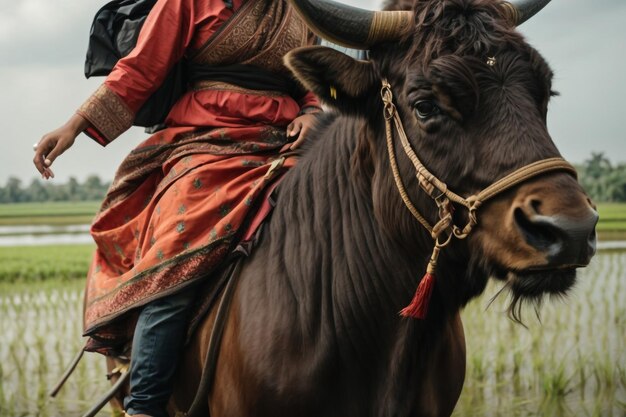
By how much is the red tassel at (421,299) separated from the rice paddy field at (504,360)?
6.59ft

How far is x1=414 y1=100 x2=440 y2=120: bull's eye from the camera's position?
2044 millimetres

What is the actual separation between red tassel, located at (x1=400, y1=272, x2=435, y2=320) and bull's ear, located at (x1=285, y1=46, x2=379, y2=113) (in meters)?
0.58

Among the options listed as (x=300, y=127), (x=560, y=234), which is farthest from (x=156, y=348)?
(x=560, y=234)

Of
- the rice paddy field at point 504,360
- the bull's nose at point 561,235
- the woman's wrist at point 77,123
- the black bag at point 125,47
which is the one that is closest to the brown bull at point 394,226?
the bull's nose at point 561,235

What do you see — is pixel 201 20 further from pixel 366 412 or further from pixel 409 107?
pixel 366 412

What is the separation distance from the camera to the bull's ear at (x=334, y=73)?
87.1 inches

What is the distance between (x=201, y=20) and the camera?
2.87 metres

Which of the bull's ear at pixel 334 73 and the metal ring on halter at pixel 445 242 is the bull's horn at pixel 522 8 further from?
the metal ring on halter at pixel 445 242

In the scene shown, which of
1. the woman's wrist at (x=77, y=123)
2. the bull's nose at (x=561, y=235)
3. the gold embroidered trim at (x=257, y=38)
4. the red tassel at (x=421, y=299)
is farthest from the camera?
the gold embroidered trim at (x=257, y=38)

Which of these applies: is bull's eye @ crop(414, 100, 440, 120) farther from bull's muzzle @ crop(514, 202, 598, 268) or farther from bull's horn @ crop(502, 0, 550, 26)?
bull's horn @ crop(502, 0, 550, 26)

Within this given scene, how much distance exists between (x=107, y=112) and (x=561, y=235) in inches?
70.9

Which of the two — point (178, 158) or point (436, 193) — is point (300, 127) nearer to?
point (178, 158)

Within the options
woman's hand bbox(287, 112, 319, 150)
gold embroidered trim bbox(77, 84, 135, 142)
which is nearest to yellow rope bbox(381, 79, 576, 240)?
woman's hand bbox(287, 112, 319, 150)

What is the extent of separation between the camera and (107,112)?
111 inches
